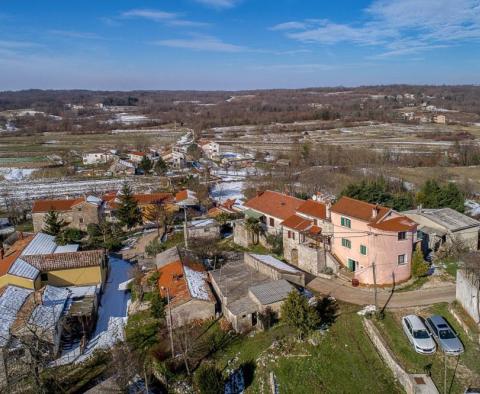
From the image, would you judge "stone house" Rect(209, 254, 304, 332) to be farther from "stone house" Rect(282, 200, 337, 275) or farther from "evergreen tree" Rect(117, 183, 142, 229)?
"evergreen tree" Rect(117, 183, 142, 229)

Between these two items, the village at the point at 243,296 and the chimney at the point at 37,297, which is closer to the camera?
the village at the point at 243,296

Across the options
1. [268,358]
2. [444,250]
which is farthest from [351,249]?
[268,358]

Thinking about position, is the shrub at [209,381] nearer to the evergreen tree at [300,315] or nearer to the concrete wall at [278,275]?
the evergreen tree at [300,315]

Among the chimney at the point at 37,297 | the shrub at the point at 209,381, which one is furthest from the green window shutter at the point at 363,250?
the chimney at the point at 37,297

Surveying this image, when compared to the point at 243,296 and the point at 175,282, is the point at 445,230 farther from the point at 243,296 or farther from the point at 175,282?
the point at 175,282

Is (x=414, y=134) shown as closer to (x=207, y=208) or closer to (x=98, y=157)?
(x=98, y=157)

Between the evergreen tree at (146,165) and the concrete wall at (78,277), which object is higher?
the concrete wall at (78,277)
